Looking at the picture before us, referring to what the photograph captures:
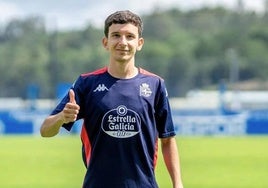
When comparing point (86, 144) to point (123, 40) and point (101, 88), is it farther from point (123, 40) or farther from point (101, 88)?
point (123, 40)

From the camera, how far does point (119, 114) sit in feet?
19.9

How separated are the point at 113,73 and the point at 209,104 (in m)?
43.0

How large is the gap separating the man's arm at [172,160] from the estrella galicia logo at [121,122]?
321 millimetres

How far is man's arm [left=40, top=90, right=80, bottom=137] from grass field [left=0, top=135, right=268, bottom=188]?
9.68 meters

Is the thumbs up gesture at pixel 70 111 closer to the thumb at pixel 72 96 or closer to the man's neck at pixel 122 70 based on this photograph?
the thumb at pixel 72 96

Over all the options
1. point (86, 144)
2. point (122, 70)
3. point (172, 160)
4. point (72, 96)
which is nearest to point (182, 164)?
point (172, 160)

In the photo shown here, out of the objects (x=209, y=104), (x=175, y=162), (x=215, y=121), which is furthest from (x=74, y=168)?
(x=209, y=104)

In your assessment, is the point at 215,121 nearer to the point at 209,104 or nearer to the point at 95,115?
the point at 209,104

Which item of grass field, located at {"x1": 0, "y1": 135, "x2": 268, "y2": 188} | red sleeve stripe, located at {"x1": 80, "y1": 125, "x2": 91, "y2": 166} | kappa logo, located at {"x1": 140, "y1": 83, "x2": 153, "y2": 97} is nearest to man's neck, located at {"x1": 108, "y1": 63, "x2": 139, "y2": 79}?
kappa logo, located at {"x1": 140, "y1": 83, "x2": 153, "y2": 97}

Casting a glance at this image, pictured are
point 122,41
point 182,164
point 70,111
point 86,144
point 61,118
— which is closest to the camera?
point 70,111

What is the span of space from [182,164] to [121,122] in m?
16.6

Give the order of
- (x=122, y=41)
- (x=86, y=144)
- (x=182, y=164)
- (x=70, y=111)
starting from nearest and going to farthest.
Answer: (x=70, y=111) → (x=122, y=41) → (x=86, y=144) → (x=182, y=164)

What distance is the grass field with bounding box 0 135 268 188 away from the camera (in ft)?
57.4

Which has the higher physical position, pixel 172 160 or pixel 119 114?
pixel 119 114
